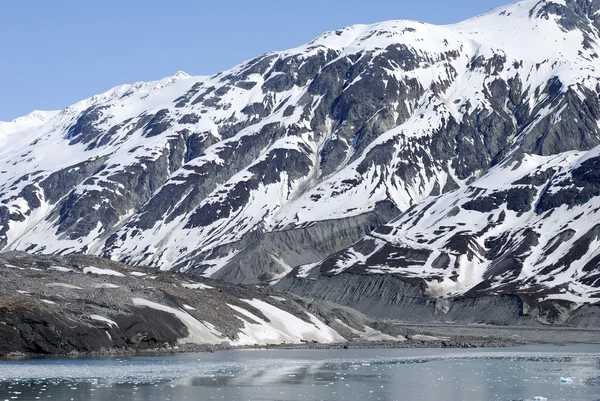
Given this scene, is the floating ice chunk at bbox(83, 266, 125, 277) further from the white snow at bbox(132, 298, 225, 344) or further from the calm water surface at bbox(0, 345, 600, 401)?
the calm water surface at bbox(0, 345, 600, 401)

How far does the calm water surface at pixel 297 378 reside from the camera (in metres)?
71.6

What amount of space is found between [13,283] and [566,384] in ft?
207

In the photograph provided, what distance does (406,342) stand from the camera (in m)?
158

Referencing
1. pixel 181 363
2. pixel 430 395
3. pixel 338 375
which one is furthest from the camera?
pixel 181 363

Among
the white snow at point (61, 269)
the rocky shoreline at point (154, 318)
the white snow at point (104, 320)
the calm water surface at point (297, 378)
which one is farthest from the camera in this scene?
the white snow at point (61, 269)

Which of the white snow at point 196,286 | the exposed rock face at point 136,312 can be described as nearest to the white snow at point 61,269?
the exposed rock face at point 136,312

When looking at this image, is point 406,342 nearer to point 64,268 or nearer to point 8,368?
point 64,268

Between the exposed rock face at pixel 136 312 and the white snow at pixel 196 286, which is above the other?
the white snow at pixel 196 286

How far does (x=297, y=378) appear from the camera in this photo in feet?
279

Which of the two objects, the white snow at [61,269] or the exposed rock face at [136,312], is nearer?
the exposed rock face at [136,312]

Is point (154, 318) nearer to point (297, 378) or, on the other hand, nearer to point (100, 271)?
point (100, 271)

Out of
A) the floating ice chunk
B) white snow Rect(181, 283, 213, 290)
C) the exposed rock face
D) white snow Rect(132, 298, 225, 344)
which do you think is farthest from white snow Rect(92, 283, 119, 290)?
white snow Rect(181, 283, 213, 290)

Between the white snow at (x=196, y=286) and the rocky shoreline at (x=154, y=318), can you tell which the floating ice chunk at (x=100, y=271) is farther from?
the white snow at (x=196, y=286)

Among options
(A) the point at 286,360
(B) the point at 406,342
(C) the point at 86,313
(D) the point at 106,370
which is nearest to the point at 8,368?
(D) the point at 106,370
